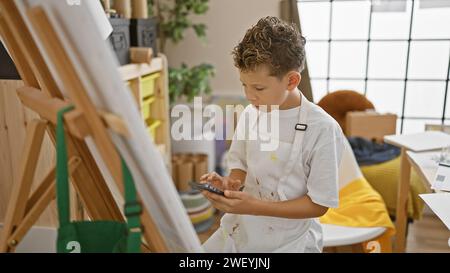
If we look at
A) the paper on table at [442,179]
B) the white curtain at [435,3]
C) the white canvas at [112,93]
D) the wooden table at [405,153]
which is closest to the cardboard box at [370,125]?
the wooden table at [405,153]

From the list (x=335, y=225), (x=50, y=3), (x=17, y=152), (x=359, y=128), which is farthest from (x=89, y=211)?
(x=359, y=128)

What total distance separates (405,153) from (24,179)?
1648 millimetres

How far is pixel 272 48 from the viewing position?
995 millimetres

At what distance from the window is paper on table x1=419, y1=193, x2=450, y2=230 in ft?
5.49

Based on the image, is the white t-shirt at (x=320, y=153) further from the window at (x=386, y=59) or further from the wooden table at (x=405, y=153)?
the window at (x=386, y=59)

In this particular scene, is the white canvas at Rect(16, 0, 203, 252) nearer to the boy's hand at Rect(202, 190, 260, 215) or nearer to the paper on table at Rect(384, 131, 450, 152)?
the boy's hand at Rect(202, 190, 260, 215)

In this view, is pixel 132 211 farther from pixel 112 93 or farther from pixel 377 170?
pixel 377 170

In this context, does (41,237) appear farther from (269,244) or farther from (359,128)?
(359,128)

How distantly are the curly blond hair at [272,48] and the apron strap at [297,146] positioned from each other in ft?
0.35

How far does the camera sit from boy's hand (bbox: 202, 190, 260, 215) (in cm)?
98

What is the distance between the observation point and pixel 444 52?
2904 mm

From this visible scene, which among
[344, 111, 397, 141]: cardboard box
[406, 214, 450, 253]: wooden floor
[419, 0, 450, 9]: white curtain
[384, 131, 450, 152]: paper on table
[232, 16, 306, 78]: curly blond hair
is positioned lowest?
[406, 214, 450, 253]: wooden floor

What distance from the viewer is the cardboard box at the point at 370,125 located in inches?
105

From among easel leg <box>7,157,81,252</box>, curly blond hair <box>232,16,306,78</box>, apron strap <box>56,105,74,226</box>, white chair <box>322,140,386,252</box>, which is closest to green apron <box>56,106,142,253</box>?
apron strap <box>56,105,74,226</box>
